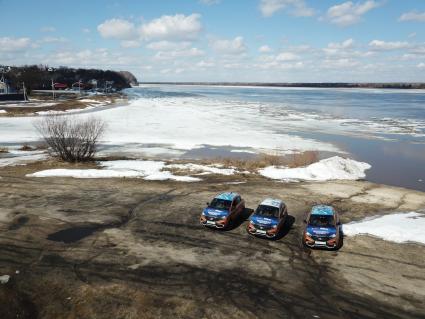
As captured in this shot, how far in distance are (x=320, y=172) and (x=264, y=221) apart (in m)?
16.2

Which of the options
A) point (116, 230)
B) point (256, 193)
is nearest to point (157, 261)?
point (116, 230)

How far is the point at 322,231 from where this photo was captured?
18578 millimetres

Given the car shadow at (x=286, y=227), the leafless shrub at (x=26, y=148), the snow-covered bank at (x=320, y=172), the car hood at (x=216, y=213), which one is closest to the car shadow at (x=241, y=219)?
the car hood at (x=216, y=213)

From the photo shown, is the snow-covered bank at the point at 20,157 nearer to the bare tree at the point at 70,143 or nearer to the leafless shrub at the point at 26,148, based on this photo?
the leafless shrub at the point at 26,148

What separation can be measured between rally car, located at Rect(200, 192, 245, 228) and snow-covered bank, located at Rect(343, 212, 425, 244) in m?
5.79

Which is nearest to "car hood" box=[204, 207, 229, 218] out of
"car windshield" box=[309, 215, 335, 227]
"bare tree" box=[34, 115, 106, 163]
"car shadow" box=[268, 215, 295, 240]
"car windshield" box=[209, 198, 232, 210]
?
"car windshield" box=[209, 198, 232, 210]

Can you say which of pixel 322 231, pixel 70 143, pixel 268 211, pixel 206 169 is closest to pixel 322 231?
pixel 322 231

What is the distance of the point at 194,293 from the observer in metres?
14.0

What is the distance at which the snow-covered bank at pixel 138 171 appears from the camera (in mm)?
31797

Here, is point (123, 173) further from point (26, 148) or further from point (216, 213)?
point (26, 148)

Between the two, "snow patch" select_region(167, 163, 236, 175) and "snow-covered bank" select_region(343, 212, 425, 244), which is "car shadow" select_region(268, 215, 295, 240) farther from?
"snow patch" select_region(167, 163, 236, 175)

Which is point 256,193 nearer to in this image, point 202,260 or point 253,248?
point 253,248

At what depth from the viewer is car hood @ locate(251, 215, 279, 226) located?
19484 millimetres

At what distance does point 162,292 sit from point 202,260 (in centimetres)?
310
